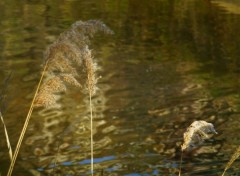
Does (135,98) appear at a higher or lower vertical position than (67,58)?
lower

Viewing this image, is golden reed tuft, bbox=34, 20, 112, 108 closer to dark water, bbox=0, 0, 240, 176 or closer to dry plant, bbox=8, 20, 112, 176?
dry plant, bbox=8, 20, 112, 176

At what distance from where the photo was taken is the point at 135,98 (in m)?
10.7

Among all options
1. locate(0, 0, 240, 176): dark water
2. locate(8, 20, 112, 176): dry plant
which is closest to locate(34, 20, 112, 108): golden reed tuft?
locate(8, 20, 112, 176): dry plant

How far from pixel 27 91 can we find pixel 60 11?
463 inches

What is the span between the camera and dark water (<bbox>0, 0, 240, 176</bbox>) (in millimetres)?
7547

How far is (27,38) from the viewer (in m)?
16.8

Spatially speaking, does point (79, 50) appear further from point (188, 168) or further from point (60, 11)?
point (60, 11)

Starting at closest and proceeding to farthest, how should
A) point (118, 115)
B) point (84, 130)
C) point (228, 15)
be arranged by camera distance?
point (84, 130) → point (118, 115) → point (228, 15)

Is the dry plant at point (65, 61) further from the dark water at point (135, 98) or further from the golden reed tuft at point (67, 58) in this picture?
the dark water at point (135, 98)

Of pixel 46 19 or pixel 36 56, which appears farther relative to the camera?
pixel 46 19

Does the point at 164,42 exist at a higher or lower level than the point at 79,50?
lower

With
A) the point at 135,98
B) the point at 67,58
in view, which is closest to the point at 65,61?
the point at 67,58

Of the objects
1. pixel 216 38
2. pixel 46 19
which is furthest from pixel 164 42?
pixel 46 19

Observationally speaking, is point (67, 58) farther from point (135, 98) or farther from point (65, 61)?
point (135, 98)
